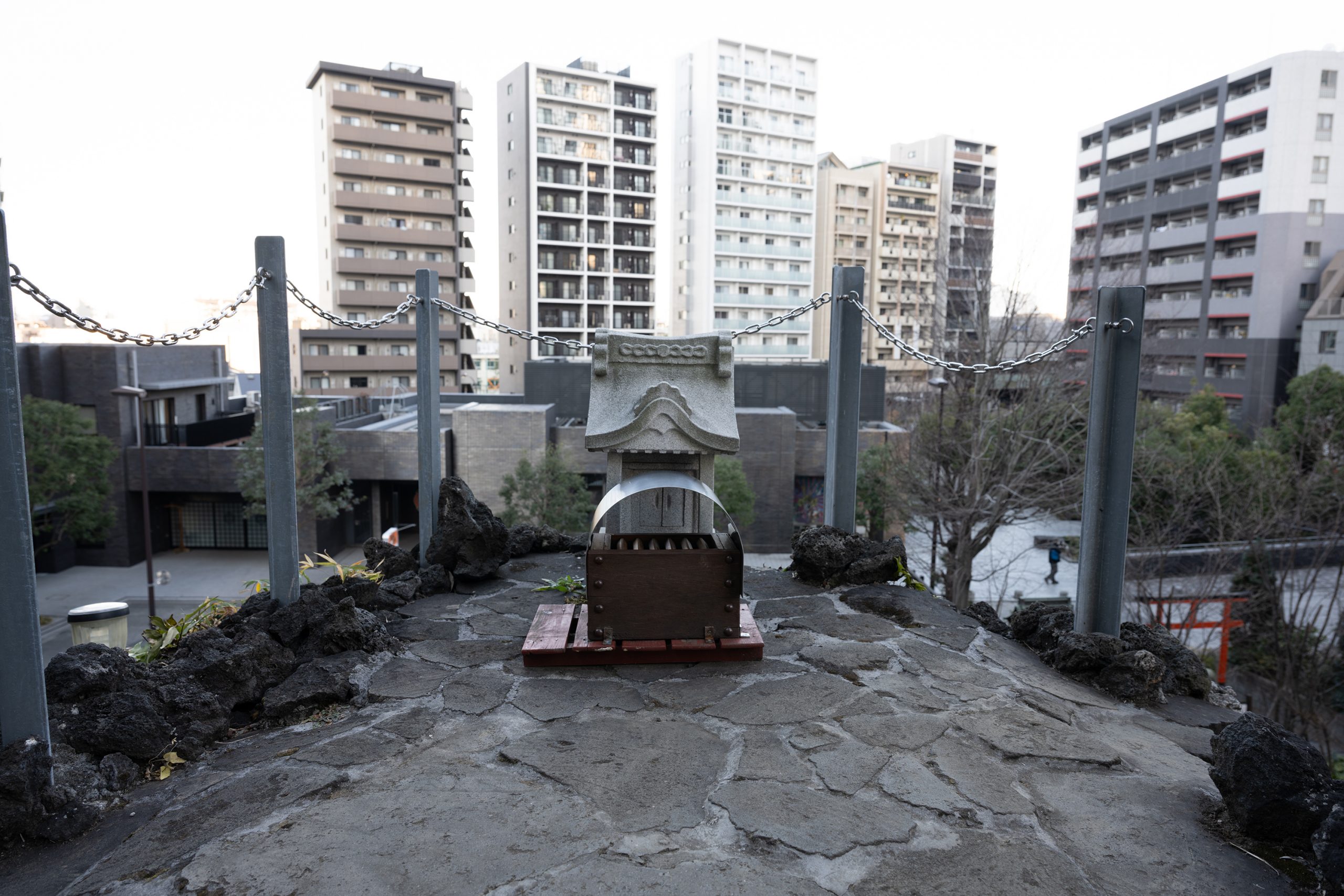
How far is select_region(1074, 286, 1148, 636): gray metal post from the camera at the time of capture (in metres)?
Result: 5.65

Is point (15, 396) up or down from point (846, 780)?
up

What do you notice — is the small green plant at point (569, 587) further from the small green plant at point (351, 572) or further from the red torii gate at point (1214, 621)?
the red torii gate at point (1214, 621)

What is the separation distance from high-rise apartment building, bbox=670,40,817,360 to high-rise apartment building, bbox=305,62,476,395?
14737 mm

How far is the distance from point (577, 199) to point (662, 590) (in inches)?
1875

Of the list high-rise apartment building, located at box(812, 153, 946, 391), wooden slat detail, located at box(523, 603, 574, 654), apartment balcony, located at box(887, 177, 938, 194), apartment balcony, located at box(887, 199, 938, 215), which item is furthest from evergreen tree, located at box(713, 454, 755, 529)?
apartment balcony, located at box(887, 177, 938, 194)

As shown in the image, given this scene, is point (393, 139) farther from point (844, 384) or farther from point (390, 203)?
point (844, 384)

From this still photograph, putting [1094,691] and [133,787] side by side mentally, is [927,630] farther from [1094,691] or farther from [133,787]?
[133,787]

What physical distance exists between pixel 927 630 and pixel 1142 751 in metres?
2.05

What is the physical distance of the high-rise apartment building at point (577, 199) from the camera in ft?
160

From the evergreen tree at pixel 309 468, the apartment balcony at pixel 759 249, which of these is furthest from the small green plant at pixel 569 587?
the apartment balcony at pixel 759 249

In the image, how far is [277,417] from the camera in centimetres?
581

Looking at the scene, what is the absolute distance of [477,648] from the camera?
6.15 m

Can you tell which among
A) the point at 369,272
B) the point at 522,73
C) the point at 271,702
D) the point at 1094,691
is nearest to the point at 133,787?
the point at 271,702

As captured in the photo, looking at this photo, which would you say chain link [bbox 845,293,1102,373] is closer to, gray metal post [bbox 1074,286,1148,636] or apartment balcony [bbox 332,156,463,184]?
gray metal post [bbox 1074,286,1148,636]
